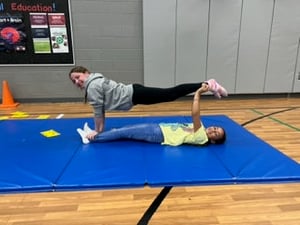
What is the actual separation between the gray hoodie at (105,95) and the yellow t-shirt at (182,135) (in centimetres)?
48

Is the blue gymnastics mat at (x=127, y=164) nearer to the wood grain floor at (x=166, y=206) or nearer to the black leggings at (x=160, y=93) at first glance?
the wood grain floor at (x=166, y=206)

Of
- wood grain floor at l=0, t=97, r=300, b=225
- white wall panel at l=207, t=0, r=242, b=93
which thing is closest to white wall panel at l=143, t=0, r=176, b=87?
white wall panel at l=207, t=0, r=242, b=93

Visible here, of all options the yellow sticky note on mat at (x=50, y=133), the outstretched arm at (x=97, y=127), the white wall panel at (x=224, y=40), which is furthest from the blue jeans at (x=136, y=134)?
the white wall panel at (x=224, y=40)

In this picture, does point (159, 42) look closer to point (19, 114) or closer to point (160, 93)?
point (160, 93)

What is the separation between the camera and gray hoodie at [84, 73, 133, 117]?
2.69m

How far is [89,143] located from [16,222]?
3.37ft

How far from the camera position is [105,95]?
274cm

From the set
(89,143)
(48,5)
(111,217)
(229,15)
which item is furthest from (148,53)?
(111,217)

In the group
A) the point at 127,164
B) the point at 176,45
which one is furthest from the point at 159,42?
the point at 127,164

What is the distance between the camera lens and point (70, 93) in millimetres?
5359

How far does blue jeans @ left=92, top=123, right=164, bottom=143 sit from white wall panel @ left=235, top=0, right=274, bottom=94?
331cm

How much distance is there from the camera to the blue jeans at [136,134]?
2701mm

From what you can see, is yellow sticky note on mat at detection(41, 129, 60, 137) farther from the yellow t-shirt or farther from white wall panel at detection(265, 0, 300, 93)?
white wall panel at detection(265, 0, 300, 93)

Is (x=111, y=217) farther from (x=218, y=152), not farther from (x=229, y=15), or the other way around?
(x=229, y=15)
